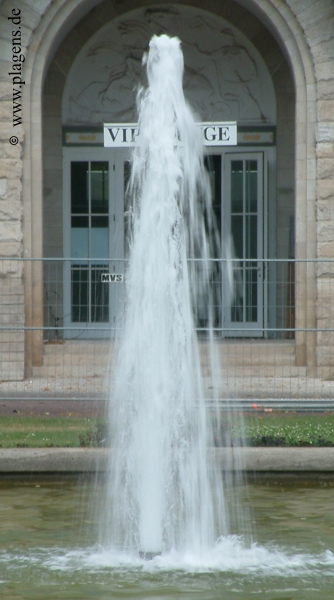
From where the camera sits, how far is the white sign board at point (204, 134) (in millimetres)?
12867

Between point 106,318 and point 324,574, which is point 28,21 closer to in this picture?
point 106,318

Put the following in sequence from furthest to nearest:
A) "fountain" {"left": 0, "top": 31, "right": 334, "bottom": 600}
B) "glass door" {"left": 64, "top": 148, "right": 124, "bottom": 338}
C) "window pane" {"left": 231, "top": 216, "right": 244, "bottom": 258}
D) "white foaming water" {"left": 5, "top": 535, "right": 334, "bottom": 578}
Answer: "window pane" {"left": 231, "top": 216, "right": 244, "bottom": 258} → "glass door" {"left": 64, "top": 148, "right": 124, "bottom": 338} → "white foaming water" {"left": 5, "top": 535, "right": 334, "bottom": 578} → "fountain" {"left": 0, "top": 31, "right": 334, "bottom": 600}

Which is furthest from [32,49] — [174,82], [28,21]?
[174,82]

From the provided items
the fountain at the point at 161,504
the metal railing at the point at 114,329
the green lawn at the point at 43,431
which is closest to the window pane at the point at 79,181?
the metal railing at the point at 114,329

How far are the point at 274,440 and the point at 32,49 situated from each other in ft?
23.3

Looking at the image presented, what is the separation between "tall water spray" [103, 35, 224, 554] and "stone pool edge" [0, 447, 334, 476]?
3.49ft

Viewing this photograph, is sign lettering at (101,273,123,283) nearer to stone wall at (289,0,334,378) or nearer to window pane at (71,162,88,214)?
stone wall at (289,0,334,378)

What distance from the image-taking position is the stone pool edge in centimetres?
712

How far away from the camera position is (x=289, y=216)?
15977mm

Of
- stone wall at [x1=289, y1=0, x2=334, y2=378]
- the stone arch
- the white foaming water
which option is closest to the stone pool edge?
the white foaming water

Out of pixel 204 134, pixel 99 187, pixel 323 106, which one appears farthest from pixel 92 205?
pixel 323 106

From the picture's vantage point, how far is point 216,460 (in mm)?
7180

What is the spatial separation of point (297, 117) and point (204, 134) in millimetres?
1409

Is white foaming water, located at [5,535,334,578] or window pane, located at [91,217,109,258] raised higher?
window pane, located at [91,217,109,258]
